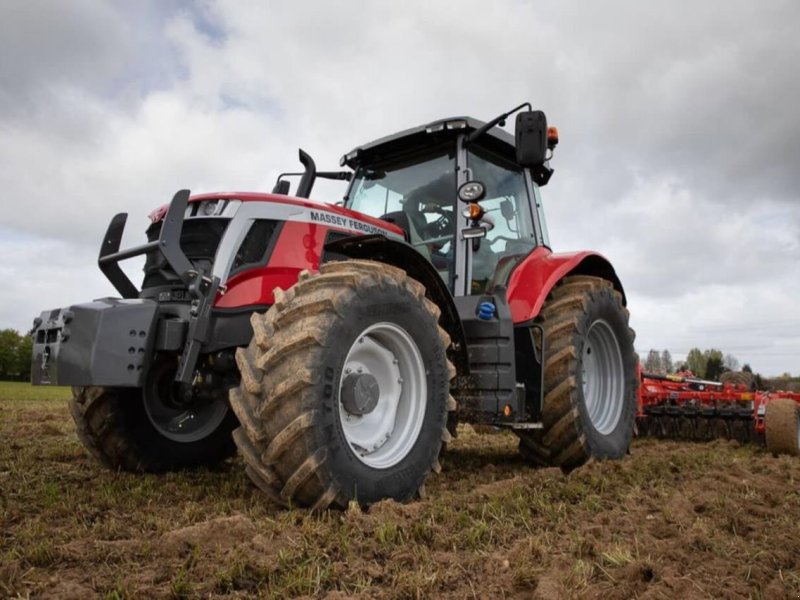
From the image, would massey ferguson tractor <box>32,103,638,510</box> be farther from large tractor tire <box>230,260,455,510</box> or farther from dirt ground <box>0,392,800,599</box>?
dirt ground <box>0,392,800,599</box>

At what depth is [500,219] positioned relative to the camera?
5.22 meters

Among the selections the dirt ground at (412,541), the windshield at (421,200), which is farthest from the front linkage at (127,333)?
the windshield at (421,200)

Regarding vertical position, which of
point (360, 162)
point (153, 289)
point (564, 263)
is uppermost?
point (360, 162)

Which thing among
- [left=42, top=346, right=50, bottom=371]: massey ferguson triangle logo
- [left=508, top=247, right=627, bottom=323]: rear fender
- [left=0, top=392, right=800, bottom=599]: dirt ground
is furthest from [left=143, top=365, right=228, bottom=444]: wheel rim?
[left=508, top=247, right=627, bottom=323]: rear fender

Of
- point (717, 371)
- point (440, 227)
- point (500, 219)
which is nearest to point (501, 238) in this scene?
point (500, 219)

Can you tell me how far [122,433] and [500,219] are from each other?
3138 mm

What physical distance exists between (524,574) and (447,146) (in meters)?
3.47

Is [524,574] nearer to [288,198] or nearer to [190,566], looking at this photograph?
[190,566]

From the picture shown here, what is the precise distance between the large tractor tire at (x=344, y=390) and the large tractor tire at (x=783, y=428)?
14.4 feet

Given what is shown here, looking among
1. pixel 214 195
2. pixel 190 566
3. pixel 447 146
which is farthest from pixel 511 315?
pixel 190 566

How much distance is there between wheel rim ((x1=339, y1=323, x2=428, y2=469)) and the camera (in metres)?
3.36

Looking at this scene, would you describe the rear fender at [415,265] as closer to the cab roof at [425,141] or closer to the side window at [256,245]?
the side window at [256,245]

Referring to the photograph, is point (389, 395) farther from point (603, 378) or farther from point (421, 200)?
point (603, 378)

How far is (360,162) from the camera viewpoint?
534 centimetres
